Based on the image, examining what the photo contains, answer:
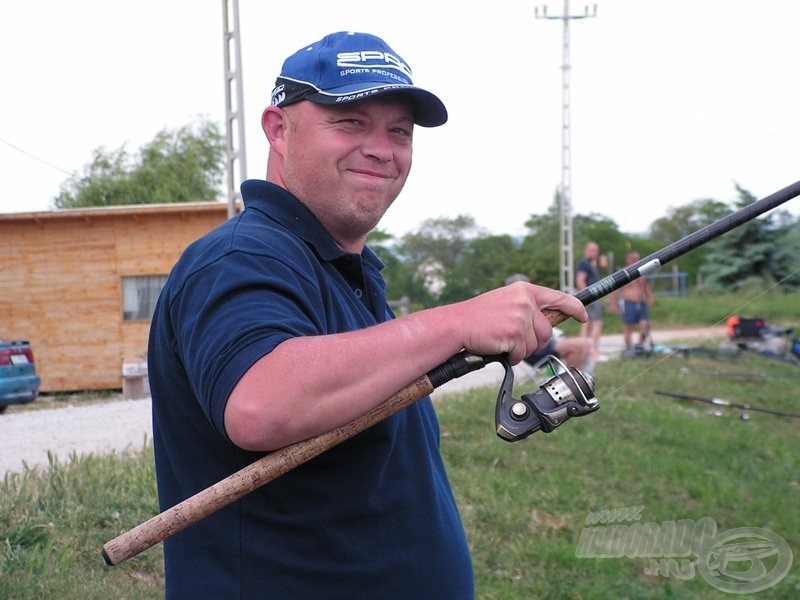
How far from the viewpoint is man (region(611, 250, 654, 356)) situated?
4785mm

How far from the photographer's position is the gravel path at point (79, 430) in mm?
4891

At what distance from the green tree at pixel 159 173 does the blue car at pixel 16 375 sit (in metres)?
24.0

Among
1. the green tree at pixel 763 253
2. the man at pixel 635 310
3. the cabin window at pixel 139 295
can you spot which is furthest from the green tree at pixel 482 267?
the green tree at pixel 763 253

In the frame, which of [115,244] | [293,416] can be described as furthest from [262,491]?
[115,244]

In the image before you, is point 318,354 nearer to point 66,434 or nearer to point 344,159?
point 344,159

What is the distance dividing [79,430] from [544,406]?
577 centimetres

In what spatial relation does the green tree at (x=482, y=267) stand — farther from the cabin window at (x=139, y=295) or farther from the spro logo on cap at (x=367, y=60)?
the spro logo on cap at (x=367, y=60)

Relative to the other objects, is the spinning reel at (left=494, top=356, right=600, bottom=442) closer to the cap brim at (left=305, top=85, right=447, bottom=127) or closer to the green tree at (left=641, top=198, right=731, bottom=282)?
the cap brim at (left=305, top=85, right=447, bottom=127)

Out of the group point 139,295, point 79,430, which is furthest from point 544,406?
point 139,295

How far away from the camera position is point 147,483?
4.86 metres

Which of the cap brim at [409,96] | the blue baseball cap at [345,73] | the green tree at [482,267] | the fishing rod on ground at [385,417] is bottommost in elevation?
the green tree at [482,267]

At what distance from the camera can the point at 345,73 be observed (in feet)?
5.88

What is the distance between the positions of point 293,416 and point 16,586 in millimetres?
2557

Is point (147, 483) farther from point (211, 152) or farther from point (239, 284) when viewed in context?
point (211, 152)
